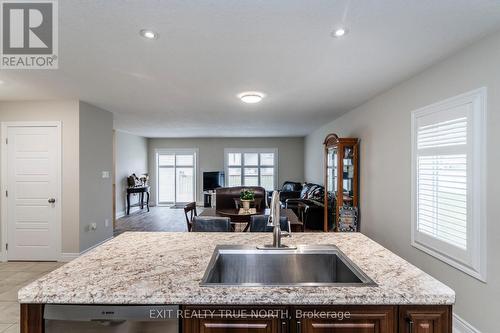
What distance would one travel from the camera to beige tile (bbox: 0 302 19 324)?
2.48 meters

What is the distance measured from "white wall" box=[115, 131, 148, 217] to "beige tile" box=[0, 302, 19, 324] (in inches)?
182

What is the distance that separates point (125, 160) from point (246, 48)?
22.0 ft

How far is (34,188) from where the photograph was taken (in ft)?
13.2

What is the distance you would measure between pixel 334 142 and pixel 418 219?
7.03 feet

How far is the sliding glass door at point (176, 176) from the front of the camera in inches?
366

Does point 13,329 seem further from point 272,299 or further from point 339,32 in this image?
point 339,32

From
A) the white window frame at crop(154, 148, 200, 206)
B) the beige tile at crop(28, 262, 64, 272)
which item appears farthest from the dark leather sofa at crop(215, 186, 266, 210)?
the white window frame at crop(154, 148, 200, 206)

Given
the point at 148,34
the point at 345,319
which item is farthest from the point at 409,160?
the point at 148,34

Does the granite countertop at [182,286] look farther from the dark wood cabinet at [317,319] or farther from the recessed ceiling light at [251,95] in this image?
the recessed ceiling light at [251,95]

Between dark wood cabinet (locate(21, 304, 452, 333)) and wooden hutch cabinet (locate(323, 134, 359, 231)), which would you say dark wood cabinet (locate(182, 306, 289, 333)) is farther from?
wooden hutch cabinet (locate(323, 134, 359, 231))

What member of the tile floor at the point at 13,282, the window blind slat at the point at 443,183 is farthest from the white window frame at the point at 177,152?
the window blind slat at the point at 443,183

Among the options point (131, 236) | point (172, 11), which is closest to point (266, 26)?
point (172, 11)

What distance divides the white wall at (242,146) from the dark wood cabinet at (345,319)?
814cm

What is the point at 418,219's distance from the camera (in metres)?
2.77
